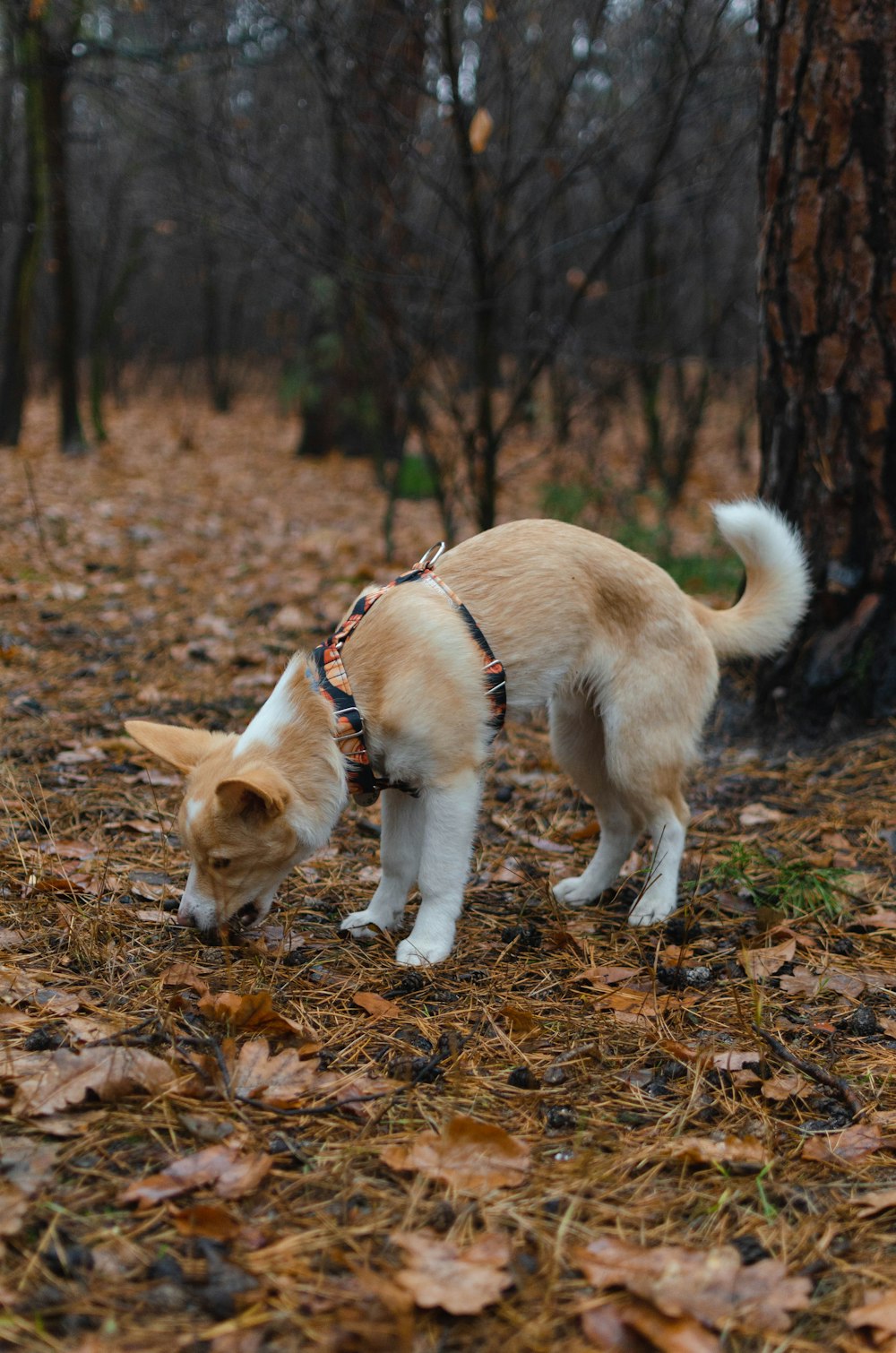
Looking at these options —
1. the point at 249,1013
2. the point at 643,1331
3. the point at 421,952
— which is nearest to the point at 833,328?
the point at 421,952

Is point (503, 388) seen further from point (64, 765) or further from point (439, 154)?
point (64, 765)

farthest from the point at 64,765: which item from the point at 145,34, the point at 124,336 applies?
A: the point at 124,336

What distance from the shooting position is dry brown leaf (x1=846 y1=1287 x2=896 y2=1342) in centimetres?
169

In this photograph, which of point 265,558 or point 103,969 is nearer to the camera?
point 103,969

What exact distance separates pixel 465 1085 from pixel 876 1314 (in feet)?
3.08

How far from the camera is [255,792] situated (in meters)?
2.67

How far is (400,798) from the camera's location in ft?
10.9

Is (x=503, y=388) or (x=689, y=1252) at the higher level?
(x=503, y=388)

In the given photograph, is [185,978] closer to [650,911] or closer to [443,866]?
[443,866]

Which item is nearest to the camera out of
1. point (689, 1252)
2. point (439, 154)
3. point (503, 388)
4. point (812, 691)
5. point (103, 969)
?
point (689, 1252)

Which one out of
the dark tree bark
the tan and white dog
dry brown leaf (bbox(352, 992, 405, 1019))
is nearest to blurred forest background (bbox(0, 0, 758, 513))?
the dark tree bark

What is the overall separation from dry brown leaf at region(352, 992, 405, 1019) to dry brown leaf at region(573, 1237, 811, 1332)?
95 centimetres

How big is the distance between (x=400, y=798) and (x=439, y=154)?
215 inches

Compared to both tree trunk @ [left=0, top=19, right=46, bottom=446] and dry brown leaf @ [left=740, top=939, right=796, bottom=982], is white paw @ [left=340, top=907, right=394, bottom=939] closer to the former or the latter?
dry brown leaf @ [left=740, top=939, right=796, bottom=982]
